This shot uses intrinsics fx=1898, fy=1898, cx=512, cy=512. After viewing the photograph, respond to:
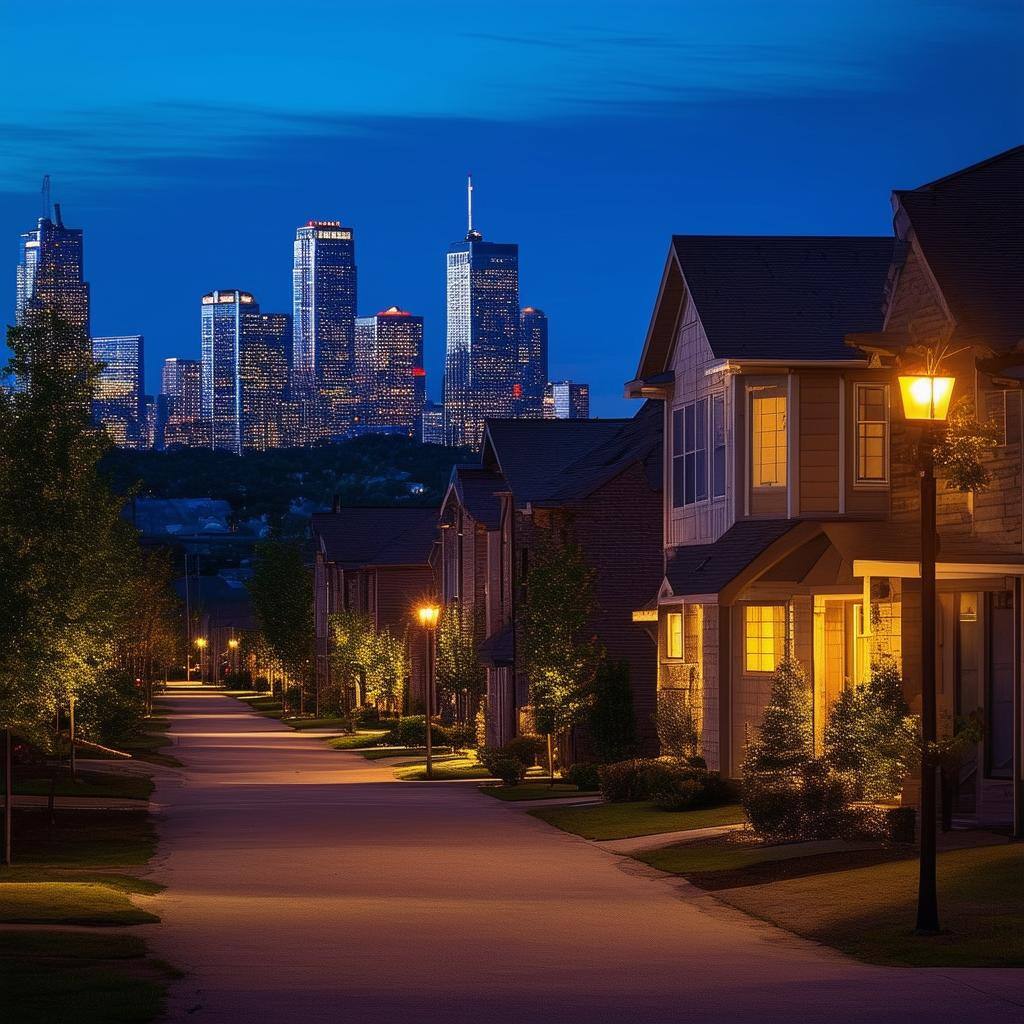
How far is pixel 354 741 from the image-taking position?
65812 mm

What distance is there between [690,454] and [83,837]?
13373 millimetres

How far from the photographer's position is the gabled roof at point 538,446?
53531 millimetres

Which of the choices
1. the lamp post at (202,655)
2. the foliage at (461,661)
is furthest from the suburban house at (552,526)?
the lamp post at (202,655)

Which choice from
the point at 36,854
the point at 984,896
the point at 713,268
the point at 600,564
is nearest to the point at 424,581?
the point at 600,564

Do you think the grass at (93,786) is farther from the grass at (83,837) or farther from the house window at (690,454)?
the house window at (690,454)

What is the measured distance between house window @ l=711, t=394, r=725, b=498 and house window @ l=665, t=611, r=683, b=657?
2.90m

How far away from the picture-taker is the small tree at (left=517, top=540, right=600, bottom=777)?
41.9m

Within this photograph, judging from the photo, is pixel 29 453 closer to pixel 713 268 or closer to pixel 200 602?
pixel 713 268

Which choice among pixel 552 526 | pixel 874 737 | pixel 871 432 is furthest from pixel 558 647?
pixel 874 737

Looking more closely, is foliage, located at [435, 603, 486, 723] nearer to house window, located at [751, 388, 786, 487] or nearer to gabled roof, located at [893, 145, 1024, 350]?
house window, located at [751, 388, 786, 487]

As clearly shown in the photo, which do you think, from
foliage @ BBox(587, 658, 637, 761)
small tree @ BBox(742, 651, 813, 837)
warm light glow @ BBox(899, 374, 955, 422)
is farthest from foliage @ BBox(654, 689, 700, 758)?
warm light glow @ BBox(899, 374, 955, 422)

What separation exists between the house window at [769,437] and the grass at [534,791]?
869cm

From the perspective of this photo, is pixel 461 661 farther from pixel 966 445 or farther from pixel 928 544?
pixel 928 544

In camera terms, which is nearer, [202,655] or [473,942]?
[473,942]
